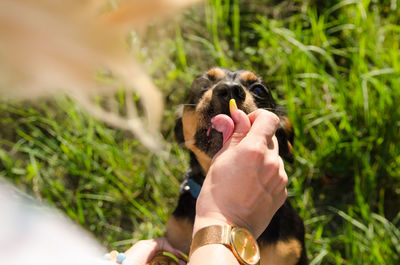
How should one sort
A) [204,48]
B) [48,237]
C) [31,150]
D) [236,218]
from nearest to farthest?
[48,237] < [236,218] < [31,150] < [204,48]

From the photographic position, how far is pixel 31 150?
3117mm

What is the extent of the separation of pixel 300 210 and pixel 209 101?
133cm

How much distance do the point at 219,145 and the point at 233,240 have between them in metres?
0.80

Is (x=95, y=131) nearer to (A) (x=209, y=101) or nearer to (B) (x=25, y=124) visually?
(B) (x=25, y=124)

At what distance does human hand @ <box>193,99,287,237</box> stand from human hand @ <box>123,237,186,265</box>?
2.53 ft

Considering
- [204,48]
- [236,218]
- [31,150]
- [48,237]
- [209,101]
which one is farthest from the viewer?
[204,48]

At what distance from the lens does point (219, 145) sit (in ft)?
6.23

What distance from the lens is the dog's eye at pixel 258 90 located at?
2.30 m

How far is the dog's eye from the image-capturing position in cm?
230

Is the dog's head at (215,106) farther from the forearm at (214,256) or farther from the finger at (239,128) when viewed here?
the forearm at (214,256)

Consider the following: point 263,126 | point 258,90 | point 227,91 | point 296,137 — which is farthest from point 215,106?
point 296,137

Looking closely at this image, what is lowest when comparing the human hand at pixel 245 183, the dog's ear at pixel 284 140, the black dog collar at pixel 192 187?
the black dog collar at pixel 192 187

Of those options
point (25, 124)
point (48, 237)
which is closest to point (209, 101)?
point (48, 237)

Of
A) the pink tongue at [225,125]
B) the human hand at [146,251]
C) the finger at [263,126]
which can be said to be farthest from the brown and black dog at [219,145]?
the finger at [263,126]
